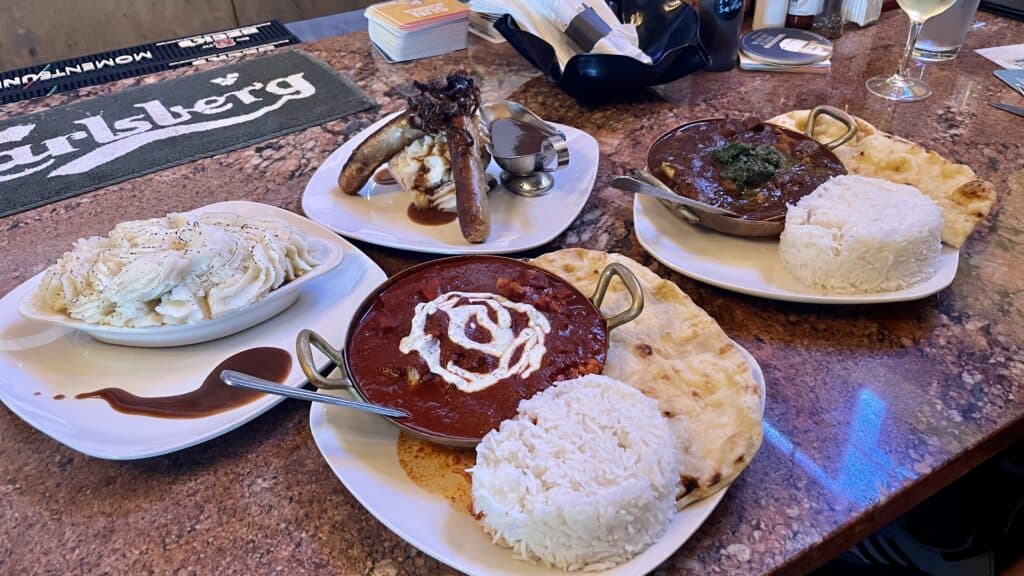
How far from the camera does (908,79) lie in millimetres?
2078

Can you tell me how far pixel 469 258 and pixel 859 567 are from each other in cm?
105

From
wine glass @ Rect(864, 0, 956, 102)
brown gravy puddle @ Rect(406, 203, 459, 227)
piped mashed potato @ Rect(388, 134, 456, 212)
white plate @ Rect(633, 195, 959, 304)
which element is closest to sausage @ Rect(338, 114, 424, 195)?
piped mashed potato @ Rect(388, 134, 456, 212)

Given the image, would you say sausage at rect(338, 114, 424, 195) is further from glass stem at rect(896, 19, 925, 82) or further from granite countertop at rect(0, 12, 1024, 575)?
glass stem at rect(896, 19, 925, 82)

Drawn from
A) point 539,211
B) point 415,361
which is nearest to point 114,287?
point 415,361

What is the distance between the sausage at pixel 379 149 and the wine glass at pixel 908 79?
136cm

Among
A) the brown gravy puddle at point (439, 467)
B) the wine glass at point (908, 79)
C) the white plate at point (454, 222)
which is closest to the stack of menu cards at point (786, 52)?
the wine glass at point (908, 79)

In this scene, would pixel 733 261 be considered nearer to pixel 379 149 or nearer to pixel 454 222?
pixel 454 222

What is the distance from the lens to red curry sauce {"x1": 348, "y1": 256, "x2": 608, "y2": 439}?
996 mm

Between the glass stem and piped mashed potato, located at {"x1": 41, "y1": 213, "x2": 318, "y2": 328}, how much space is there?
1.79 meters

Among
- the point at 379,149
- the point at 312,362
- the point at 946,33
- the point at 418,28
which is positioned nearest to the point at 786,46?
the point at 946,33

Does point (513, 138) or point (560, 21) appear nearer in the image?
point (513, 138)

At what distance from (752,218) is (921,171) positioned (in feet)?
1.37

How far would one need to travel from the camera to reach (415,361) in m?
1.06

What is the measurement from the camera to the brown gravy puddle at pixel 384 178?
5.60ft
